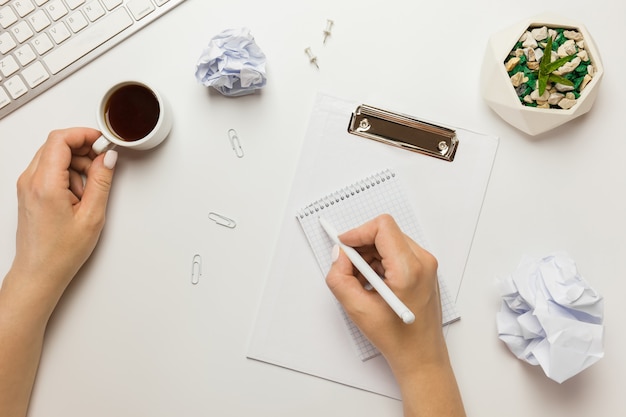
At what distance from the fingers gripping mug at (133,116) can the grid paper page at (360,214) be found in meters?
0.27

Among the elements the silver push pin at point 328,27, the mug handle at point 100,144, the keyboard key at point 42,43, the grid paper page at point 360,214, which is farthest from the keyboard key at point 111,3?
the grid paper page at point 360,214

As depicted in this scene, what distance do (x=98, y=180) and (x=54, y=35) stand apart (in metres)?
0.25

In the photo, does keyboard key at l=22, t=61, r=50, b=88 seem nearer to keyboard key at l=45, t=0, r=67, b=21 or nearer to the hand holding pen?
keyboard key at l=45, t=0, r=67, b=21

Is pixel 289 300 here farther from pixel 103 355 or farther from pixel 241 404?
pixel 103 355

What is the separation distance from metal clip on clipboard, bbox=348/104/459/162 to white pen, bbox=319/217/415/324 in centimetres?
18

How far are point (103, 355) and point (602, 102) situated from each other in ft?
3.17

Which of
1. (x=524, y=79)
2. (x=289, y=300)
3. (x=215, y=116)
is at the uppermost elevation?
(x=215, y=116)

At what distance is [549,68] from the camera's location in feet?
2.49

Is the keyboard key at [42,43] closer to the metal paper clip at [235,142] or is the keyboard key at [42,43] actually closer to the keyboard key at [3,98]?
the keyboard key at [3,98]

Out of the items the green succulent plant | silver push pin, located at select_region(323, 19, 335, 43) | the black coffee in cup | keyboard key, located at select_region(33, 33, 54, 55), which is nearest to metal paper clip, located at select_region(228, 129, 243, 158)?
the black coffee in cup

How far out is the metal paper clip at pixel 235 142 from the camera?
85 cm

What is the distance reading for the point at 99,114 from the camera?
0.77 meters

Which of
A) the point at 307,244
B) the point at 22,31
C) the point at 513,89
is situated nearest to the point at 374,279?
the point at 307,244

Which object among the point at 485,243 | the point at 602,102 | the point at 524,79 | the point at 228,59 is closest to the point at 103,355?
the point at 228,59
